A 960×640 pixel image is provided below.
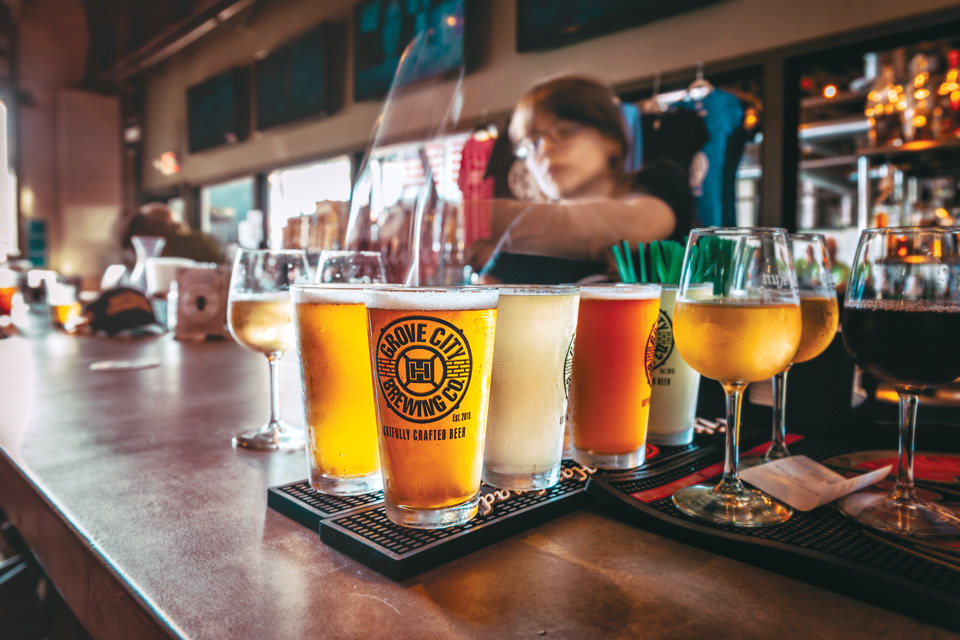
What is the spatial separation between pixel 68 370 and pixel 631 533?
4.69 feet

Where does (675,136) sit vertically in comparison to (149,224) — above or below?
above

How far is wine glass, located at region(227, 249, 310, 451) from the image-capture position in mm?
951

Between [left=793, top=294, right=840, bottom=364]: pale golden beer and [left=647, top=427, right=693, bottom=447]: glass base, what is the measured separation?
7.3 inches

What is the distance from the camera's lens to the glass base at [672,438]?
83 centimetres

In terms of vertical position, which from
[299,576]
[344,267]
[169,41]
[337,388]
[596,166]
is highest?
[169,41]

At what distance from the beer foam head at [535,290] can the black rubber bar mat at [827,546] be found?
187 mm

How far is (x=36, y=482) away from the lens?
2.38 ft

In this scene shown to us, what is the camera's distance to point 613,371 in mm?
713

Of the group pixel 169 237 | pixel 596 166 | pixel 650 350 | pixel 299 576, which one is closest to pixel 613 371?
pixel 650 350

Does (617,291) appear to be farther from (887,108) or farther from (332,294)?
(887,108)

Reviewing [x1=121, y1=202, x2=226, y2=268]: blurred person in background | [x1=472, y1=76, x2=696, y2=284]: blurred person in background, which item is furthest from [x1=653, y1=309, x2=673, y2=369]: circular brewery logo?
[x1=121, y1=202, x2=226, y2=268]: blurred person in background

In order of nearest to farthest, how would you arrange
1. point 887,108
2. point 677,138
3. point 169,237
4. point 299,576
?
point 299,576 → point 677,138 → point 169,237 → point 887,108

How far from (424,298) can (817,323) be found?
0.60 metres

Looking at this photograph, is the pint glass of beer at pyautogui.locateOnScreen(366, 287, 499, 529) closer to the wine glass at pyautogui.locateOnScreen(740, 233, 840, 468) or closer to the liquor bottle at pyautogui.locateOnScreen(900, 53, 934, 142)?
the wine glass at pyautogui.locateOnScreen(740, 233, 840, 468)
